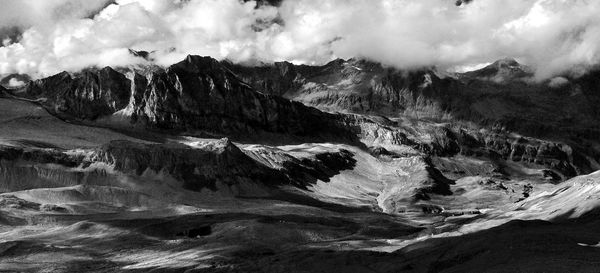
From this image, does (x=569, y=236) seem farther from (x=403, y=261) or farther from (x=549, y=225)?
(x=403, y=261)

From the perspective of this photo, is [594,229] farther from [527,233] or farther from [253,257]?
[253,257]

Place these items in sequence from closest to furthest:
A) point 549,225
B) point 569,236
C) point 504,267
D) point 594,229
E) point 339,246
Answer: point 504,267 → point 569,236 → point 594,229 → point 549,225 → point 339,246

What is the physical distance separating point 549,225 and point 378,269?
4876 cm

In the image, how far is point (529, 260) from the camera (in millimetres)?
140250

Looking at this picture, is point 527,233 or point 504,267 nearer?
point 504,267

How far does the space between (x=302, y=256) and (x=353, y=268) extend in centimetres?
1900

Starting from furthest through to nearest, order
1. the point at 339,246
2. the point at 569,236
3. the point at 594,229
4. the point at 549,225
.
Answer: the point at 339,246
the point at 549,225
the point at 594,229
the point at 569,236

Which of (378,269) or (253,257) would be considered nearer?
(378,269)

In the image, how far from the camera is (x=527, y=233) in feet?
541

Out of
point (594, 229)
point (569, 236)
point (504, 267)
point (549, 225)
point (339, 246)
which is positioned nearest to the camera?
point (504, 267)

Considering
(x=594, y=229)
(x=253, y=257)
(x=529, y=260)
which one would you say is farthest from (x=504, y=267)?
(x=253, y=257)

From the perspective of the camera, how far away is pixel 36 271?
188 meters

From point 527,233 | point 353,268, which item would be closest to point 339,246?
point 353,268

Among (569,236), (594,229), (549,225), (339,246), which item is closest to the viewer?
(569,236)
